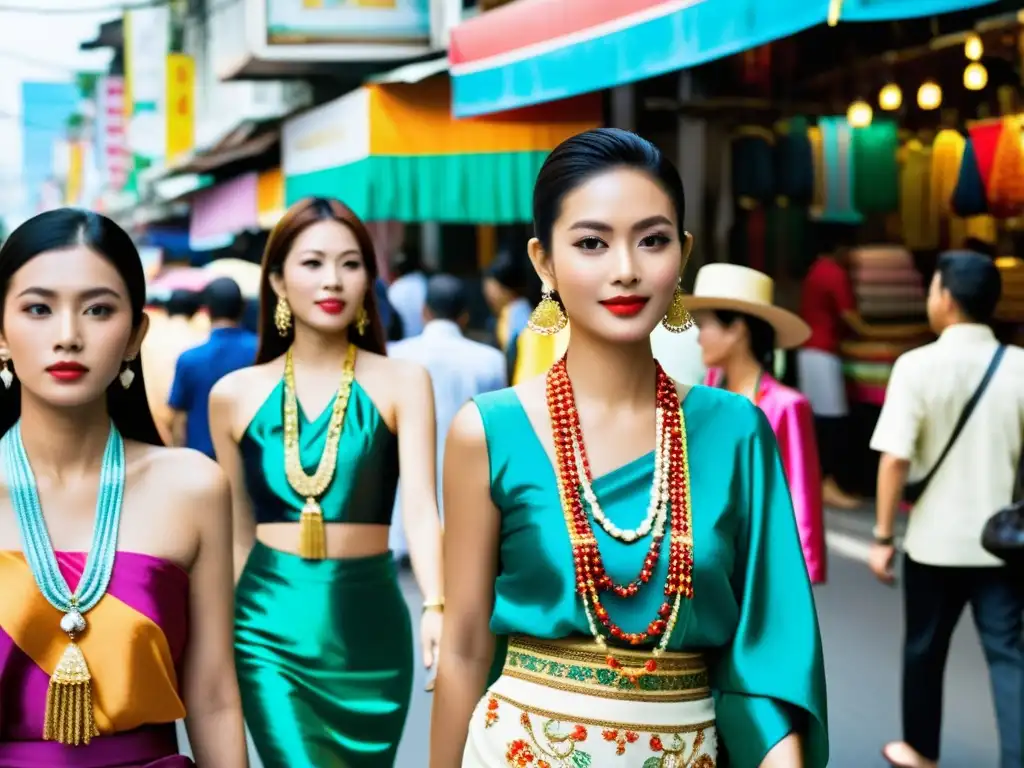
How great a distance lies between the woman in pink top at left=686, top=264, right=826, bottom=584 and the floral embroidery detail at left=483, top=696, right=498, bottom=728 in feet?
8.98

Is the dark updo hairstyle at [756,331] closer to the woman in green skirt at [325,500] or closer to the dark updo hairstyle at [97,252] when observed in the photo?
the woman in green skirt at [325,500]

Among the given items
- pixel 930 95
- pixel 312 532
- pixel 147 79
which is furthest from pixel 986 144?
pixel 147 79

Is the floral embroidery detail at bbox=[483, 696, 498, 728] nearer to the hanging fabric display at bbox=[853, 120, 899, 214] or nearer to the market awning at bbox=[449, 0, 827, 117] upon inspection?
the market awning at bbox=[449, 0, 827, 117]

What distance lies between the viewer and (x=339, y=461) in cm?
504

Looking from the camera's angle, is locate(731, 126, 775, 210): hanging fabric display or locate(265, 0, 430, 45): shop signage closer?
locate(731, 126, 775, 210): hanging fabric display

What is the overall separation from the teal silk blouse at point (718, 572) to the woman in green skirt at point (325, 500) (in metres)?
1.99

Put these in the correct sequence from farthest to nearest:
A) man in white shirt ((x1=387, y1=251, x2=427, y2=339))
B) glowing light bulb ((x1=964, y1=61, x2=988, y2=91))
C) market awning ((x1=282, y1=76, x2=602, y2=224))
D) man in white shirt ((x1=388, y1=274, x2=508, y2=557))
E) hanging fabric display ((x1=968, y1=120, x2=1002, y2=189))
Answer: man in white shirt ((x1=387, y1=251, x2=427, y2=339))
market awning ((x1=282, y1=76, x2=602, y2=224))
glowing light bulb ((x1=964, y1=61, x2=988, y2=91))
hanging fabric display ((x1=968, y1=120, x2=1002, y2=189))
man in white shirt ((x1=388, y1=274, x2=508, y2=557))

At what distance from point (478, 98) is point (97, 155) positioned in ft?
163

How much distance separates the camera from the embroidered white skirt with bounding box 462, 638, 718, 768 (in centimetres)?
282

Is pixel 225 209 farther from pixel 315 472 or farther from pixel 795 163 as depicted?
pixel 315 472

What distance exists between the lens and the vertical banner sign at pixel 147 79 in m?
36.2

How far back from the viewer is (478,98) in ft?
36.0

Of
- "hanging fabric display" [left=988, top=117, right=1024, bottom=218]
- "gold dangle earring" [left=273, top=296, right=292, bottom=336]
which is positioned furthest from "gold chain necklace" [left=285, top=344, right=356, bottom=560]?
"hanging fabric display" [left=988, top=117, right=1024, bottom=218]

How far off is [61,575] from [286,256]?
247 cm
